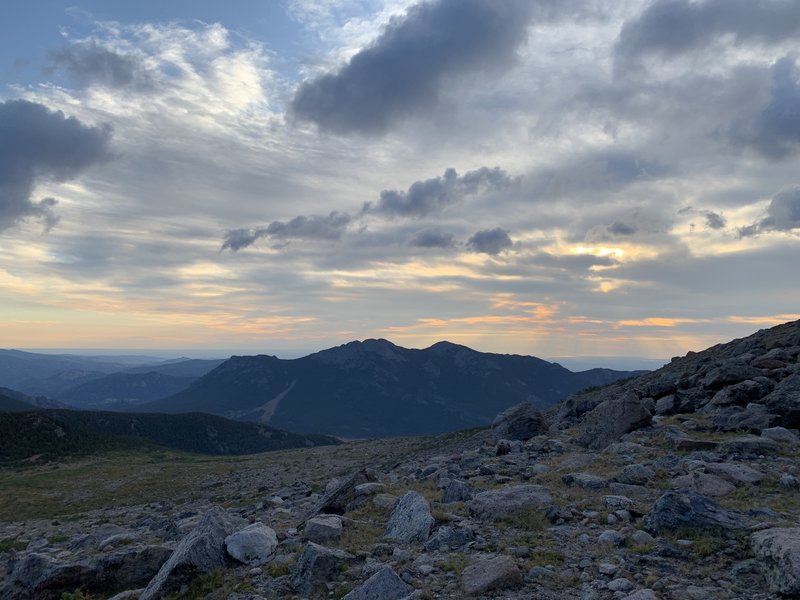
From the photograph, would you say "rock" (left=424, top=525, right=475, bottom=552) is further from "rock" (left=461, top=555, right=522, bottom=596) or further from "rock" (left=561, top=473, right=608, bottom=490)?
"rock" (left=561, top=473, right=608, bottom=490)

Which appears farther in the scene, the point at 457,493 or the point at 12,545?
the point at 12,545

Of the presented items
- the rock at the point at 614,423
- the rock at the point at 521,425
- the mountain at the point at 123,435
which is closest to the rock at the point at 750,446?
the rock at the point at 614,423

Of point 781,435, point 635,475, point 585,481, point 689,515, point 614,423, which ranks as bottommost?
point 585,481

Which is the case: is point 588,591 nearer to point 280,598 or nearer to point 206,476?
point 280,598

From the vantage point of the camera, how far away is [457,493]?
16.2 metres

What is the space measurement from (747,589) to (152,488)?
54.8m

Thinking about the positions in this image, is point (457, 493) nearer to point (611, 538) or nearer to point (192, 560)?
point (611, 538)

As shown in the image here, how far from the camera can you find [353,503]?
17250mm

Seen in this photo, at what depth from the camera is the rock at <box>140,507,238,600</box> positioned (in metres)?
12.2

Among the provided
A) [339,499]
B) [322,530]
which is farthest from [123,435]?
[322,530]

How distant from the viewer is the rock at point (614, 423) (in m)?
24.1

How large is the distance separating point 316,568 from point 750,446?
15.9 m

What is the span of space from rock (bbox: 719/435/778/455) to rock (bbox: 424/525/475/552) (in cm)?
1155

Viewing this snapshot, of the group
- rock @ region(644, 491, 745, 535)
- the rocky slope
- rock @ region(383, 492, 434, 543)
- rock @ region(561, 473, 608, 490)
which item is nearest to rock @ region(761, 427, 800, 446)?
the rocky slope
